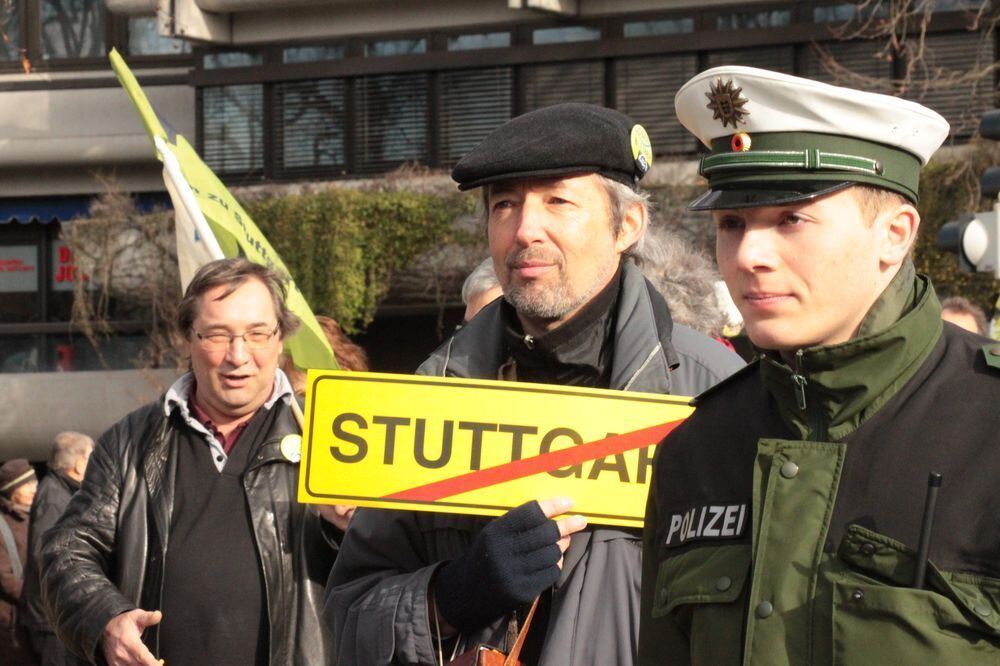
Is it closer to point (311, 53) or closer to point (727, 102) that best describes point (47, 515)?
point (727, 102)

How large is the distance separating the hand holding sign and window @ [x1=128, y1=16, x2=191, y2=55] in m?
20.1

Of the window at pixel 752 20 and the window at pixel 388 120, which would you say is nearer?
the window at pixel 752 20

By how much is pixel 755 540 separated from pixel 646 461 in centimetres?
102

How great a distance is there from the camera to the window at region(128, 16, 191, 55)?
875 inches

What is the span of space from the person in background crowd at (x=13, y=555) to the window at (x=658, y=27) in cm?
1130

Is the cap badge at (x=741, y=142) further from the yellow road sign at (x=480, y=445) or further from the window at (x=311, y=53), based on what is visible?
the window at (x=311, y=53)

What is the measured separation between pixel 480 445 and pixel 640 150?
30.7 inches

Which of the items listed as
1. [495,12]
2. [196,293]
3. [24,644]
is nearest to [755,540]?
[196,293]

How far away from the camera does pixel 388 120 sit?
20.6 m

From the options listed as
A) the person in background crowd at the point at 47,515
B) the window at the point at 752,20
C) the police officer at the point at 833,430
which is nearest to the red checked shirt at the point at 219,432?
the police officer at the point at 833,430

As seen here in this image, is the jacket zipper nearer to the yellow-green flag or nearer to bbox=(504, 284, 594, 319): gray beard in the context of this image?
bbox=(504, 284, 594, 319): gray beard

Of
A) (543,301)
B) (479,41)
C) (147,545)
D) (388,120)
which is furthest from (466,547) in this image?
(388,120)

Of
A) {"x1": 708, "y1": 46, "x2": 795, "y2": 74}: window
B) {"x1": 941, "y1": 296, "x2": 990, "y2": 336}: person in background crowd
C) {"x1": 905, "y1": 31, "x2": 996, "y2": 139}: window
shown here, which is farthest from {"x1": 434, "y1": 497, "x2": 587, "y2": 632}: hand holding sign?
{"x1": 708, "y1": 46, "x2": 795, "y2": 74}: window

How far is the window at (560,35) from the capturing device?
19.7 m
